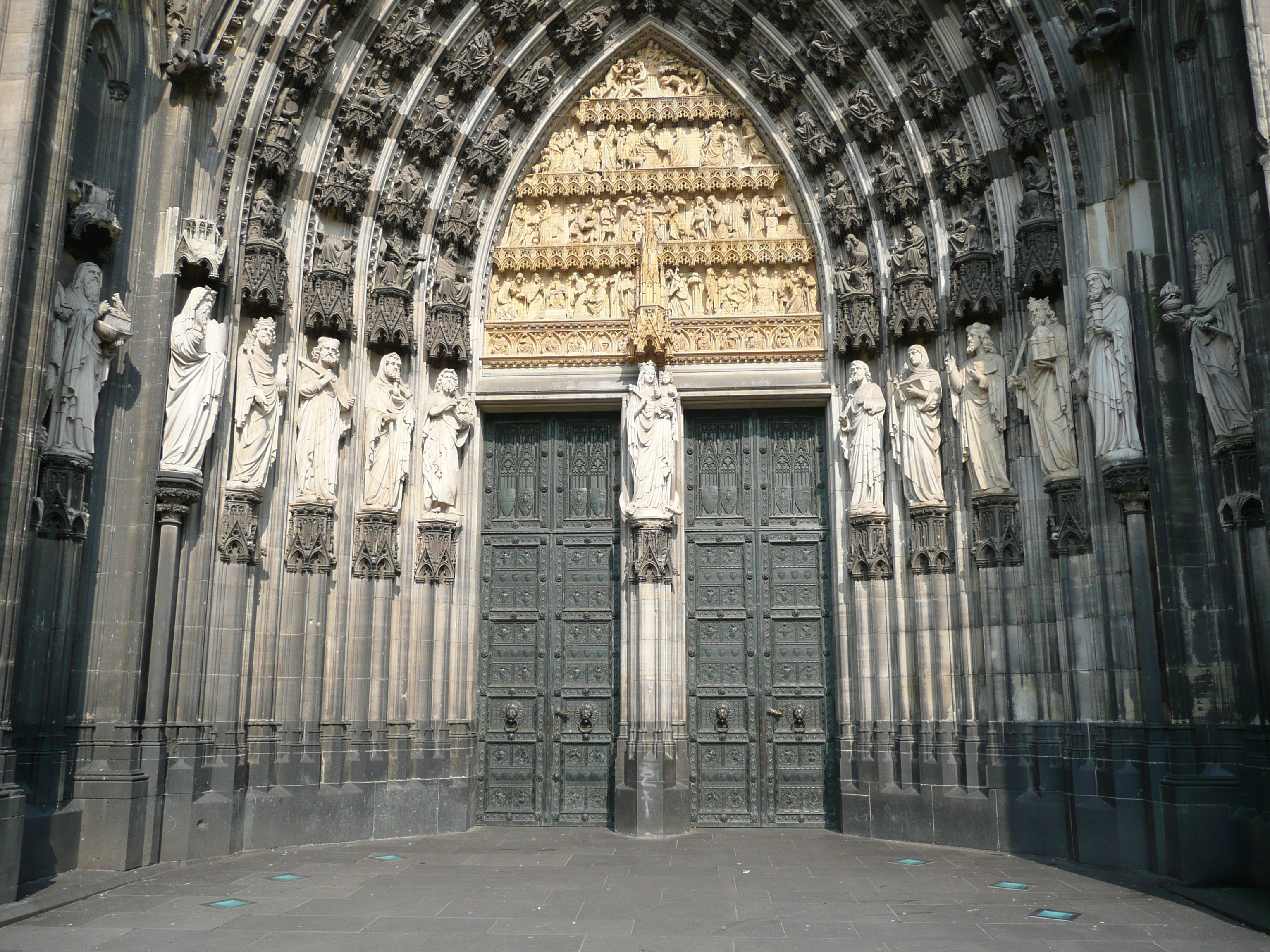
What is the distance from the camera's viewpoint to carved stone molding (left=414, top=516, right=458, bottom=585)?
13164 mm

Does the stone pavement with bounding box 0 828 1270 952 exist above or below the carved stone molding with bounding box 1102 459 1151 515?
below

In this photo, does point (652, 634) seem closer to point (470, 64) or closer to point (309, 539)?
point (309, 539)

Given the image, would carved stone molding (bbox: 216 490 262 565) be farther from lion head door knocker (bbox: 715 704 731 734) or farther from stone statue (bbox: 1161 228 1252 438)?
stone statue (bbox: 1161 228 1252 438)

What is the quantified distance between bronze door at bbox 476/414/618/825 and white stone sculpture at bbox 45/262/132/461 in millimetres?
5331

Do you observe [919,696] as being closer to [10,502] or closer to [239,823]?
[239,823]

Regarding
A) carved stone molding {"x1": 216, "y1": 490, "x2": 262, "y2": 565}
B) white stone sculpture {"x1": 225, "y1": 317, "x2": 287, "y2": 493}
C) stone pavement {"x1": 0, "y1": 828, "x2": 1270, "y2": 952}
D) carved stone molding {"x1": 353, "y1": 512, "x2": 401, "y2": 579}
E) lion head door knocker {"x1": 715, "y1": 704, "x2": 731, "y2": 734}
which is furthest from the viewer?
lion head door knocker {"x1": 715, "y1": 704, "x2": 731, "y2": 734}

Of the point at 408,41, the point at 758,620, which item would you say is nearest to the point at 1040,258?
the point at 758,620

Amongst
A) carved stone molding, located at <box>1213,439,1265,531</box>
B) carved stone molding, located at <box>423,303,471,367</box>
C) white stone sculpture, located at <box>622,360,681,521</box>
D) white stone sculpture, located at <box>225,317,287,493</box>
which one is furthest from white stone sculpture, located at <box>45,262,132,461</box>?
carved stone molding, located at <box>1213,439,1265,531</box>

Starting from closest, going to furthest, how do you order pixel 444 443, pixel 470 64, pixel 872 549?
pixel 872 549 → pixel 444 443 → pixel 470 64

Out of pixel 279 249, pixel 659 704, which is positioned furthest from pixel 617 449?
pixel 279 249

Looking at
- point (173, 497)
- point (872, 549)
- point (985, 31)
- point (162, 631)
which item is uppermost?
point (985, 31)

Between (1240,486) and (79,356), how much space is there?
1040 cm

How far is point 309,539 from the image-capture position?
39.8ft

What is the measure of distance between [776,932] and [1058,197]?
830 centimetres
